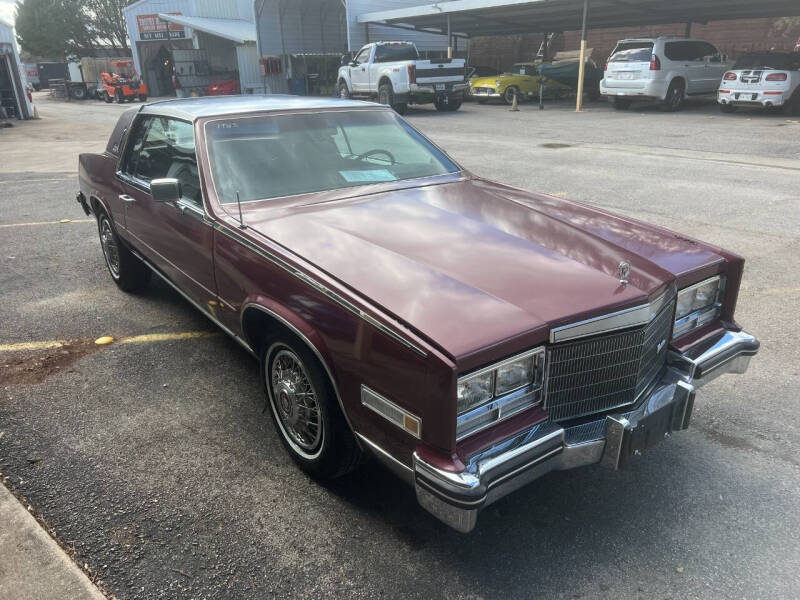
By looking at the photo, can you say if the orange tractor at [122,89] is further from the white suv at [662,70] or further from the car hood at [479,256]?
the car hood at [479,256]

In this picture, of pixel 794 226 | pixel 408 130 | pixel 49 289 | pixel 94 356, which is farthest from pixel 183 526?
pixel 794 226

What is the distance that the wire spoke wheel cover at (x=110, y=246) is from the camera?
516 cm

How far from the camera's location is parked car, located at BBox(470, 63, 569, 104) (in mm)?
23109

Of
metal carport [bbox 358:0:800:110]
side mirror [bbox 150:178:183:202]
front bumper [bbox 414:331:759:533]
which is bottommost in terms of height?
front bumper [bbox 414:331:759:533]

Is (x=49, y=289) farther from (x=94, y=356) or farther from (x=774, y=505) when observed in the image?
(x=774, y=505)

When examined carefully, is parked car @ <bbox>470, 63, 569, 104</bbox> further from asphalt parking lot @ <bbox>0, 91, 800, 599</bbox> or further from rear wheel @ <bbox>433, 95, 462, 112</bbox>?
asphalt parking lot @ <bbox>0, 91, 800, 599</bbox>

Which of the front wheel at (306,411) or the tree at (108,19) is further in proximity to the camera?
the tree at (108,19)

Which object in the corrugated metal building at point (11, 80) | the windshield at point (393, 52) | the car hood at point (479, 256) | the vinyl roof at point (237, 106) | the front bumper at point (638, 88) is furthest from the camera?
the corrugated metal building at point (11, 80)

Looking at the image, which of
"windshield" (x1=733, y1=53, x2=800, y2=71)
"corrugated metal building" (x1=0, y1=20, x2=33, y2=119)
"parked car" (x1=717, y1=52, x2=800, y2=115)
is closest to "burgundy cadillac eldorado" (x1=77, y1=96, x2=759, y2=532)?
"parked car" (x1=717, y1=52, x2=800, y2=115)

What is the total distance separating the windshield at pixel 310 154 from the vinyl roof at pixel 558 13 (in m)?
19.7

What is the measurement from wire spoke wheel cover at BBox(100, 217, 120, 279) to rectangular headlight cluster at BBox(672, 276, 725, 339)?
4279 millimetres

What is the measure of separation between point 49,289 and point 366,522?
420 centimetres

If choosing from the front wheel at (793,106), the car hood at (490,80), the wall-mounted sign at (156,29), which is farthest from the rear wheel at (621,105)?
the wall-mounted sign at (156,29)

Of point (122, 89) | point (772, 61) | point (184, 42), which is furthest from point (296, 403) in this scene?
point (184, 42)
